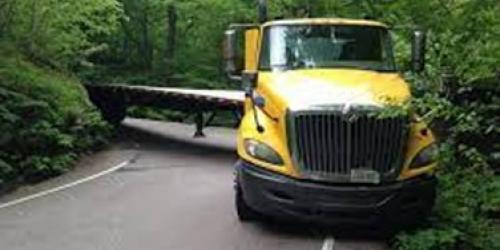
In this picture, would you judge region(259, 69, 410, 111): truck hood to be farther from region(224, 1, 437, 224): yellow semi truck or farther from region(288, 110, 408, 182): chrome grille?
region(288, 110, 408, 182): chrome grille

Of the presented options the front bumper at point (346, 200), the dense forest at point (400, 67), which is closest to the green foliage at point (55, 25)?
the dense forest at point (400, 67)

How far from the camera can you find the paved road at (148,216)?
11.4m

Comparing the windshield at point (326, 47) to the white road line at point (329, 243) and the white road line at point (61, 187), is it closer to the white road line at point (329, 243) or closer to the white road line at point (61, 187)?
the white road line at point (329, 243)

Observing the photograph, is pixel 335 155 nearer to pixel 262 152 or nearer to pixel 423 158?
pixel 262 152

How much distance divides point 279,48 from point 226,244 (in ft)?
10.7

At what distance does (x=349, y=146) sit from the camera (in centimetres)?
1121

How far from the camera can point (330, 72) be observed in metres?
12.7

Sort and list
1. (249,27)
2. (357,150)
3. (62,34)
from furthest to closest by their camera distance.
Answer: (62,34)
(249,27)
(357,150)

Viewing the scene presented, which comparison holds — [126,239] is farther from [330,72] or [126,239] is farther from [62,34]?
[62,34]

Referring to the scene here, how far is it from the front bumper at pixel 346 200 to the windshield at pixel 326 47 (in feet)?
7.54

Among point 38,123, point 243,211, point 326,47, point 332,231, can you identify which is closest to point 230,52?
point 326,47

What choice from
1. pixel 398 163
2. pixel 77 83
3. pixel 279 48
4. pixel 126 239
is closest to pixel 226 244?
pixel 126 239

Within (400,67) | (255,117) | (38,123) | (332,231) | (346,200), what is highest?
(400,67)

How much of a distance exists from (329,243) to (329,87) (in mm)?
1966
